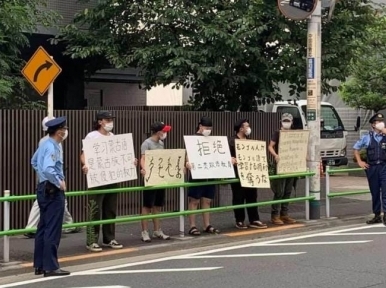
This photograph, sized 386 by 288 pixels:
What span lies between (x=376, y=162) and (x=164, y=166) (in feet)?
13.2

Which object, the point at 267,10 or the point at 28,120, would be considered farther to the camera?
the point at 267,10

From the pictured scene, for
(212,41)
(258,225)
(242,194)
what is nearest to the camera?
(242,194)

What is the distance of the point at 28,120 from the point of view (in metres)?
10.7

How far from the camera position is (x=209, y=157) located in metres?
10.6

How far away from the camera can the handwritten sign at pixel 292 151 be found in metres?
11.5

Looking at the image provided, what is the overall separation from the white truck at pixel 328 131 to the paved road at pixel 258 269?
1013 centimetres

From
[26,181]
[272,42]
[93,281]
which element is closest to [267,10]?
[272,42]

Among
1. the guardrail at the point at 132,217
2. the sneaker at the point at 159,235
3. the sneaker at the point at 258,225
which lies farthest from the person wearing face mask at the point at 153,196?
the sneaker at the point at 258,225

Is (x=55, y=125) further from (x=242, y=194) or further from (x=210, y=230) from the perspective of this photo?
(x=242, y=194)

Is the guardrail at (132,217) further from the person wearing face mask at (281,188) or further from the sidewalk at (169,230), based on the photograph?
the sidewalk at (169,230)

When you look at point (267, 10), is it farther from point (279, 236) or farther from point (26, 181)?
point (26, 181)

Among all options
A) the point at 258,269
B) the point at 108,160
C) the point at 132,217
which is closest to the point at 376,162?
the point at 258,269

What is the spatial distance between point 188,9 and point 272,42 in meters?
2.00

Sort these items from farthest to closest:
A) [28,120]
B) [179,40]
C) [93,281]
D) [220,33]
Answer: [179,40]
[220,33]
[28,120]
[93,281]
